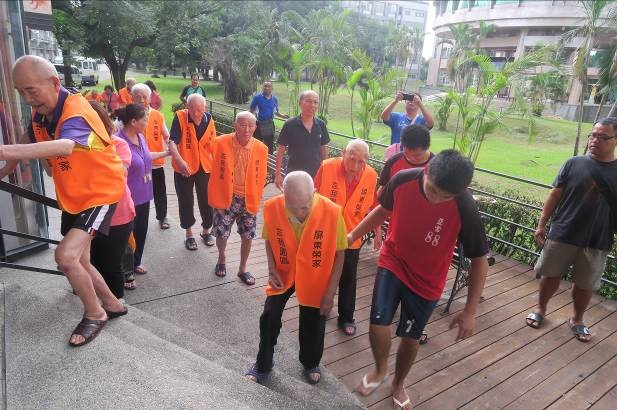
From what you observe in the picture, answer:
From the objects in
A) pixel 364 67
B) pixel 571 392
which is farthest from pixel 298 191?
pixel 364 67

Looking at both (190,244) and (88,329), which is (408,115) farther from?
(88,329)

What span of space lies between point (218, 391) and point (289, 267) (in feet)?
2.59

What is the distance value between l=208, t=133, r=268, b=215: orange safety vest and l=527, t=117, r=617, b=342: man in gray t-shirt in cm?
252

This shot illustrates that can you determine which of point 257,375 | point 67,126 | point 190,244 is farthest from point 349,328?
point 67,126

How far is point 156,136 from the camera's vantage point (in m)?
4.75

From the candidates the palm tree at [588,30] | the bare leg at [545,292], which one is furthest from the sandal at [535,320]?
the palm tree at [588,30]

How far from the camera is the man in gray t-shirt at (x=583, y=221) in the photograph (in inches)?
129

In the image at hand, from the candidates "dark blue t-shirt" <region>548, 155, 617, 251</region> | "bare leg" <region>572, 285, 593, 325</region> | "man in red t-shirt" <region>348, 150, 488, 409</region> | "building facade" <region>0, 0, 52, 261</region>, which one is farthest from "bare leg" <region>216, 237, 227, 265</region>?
→ "bare leg" <region>572, 285, 593, 325</region>

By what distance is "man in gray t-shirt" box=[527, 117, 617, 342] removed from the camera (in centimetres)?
329

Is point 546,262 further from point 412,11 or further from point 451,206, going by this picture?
point 412,11

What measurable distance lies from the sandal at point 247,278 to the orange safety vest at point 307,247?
1.51m

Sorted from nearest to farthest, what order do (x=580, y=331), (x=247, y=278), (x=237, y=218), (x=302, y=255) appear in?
(x=302, y=255) → (x=580, y=331) → (x=237, y=218) → (x=247, y=278)

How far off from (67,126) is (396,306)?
204 centimetres

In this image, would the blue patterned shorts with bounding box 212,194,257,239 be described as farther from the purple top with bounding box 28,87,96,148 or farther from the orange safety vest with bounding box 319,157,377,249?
the purple top with bounding box 28,87,96,148
